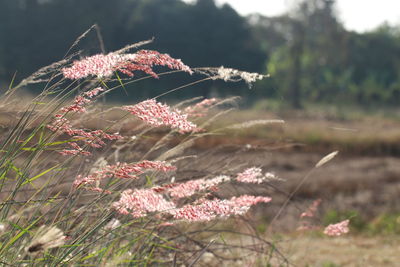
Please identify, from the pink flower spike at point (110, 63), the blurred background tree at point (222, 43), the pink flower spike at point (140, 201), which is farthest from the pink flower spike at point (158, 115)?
the blurred background tree at point (222, 43)

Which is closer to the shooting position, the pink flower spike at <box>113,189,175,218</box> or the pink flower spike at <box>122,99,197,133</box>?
the pink flower spike at <box>122,99,197,133</box>

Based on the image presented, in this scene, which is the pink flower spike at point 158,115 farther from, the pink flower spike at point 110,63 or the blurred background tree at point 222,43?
the blurred background tree at point 222,43

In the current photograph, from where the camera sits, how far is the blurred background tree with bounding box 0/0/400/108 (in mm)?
38656

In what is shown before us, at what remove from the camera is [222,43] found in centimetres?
4628

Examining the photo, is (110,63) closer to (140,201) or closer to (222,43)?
(140,201)

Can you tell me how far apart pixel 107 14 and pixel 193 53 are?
25.6 ft

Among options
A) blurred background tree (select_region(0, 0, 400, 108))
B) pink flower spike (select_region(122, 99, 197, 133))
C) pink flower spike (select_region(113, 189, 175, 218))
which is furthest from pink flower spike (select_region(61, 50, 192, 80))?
blurred background tree (select_region(0, 0, 400, 108))

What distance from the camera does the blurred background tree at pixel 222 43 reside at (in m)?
38.7

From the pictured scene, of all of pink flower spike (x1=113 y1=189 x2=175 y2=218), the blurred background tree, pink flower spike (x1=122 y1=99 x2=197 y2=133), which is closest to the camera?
pink flower spike (x1=122 y1=99 x2=197 y2=133)

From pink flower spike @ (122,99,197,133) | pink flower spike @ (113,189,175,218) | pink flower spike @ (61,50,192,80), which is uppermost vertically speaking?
pink flower spike @ (61,50,192,80)

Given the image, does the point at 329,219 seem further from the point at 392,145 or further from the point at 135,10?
the point at 135,10

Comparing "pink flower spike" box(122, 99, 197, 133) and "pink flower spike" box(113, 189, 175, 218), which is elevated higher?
"pink flower spike" box(122, 99, 197, 133)

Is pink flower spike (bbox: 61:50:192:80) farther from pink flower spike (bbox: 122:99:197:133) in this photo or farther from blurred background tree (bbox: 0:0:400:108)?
blurred background tree (bbox: 0:0:400:108)

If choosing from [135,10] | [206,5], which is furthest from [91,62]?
[206,5]
